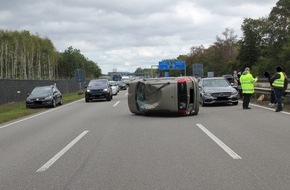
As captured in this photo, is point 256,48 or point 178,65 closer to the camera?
point 178,65

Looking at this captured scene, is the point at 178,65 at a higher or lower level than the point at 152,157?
higher

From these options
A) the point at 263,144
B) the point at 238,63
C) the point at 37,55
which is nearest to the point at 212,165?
the point at 263,144

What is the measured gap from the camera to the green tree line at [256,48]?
86.2m

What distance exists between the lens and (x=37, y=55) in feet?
386

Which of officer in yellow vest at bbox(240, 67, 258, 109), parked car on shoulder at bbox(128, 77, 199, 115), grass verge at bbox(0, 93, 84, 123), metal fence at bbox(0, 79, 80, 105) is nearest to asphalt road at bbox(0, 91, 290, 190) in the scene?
parked car on shoulder at bbox(128, 77, 199, 115)

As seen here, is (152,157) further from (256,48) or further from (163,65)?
(256,48)

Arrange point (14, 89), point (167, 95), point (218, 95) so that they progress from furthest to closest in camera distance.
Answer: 1. point (14, 89)
2. point (218, 95)
3. point (167, 95)

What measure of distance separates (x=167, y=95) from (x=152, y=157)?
829cm

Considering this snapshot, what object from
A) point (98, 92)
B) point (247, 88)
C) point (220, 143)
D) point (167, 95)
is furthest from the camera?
point (98, 92)

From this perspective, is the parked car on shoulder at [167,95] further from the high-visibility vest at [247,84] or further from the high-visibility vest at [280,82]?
the high-visibility vest at [280,82]

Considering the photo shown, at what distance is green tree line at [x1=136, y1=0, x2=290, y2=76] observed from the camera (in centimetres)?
8625

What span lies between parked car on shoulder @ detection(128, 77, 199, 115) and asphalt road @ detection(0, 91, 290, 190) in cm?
258

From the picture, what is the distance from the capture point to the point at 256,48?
10325 cm

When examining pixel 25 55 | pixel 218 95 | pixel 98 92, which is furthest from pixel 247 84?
pixel 25 55
